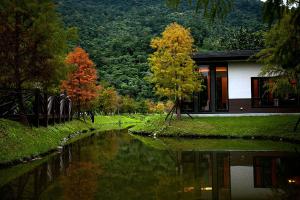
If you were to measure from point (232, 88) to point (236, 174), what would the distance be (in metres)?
20.3

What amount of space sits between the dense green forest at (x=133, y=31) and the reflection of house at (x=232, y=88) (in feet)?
103

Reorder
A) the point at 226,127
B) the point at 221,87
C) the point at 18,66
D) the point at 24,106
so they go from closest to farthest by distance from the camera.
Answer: the point at 18,66, the point at 24,106, the point at 226,127, the point at 221,87

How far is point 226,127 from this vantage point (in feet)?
74.6

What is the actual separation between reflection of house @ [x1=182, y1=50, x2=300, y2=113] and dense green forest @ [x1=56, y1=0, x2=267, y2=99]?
31.3 meters

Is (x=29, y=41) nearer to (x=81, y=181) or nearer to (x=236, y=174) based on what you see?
(x=81, y=181)

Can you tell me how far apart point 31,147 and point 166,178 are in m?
6.86

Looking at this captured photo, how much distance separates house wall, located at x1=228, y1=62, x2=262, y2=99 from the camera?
28812 mm

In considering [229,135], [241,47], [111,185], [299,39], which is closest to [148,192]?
[111,185]

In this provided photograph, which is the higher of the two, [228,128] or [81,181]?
[81,181]

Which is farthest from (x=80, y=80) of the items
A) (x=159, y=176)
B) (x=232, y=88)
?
(x=159, y=176)

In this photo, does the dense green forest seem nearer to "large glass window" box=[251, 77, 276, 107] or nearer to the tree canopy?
"large glass window" box=[251, 77, 276, 107]

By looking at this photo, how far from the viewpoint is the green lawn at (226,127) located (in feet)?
66.8

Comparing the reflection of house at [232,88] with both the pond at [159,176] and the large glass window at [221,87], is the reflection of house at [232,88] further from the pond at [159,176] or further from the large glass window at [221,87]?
the pond at [159,176]

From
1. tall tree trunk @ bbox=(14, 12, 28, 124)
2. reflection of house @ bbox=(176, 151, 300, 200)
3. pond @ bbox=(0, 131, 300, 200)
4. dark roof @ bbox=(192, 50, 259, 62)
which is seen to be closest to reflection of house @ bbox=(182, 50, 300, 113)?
dark roof @ bbox=(192, 50, 259, 62)
